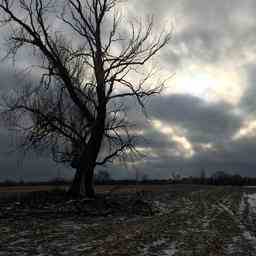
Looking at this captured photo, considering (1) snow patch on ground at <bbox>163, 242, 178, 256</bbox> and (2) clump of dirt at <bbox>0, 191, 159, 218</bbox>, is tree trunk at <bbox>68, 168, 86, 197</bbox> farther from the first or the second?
(1) snow patch on ground at <bbox>163, 242, 178, 256</bbox>

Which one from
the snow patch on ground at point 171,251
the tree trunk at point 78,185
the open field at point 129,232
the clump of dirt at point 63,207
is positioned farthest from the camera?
the tree trunk at point 78,185

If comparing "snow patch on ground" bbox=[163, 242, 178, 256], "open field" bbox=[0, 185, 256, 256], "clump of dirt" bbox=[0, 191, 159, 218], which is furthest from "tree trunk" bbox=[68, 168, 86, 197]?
"snow patch on ground" bbox=[163, 242, 178, 256]

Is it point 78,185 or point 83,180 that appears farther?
point 83,180

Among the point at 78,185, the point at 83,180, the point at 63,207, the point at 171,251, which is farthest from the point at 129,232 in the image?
the point at 83,180

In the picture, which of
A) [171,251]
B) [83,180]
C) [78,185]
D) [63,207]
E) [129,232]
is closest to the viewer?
[171,251]

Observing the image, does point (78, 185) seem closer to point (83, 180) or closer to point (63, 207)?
point (83, 180)

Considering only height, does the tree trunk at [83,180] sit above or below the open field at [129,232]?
above

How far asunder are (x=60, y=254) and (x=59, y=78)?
19581 millimetres

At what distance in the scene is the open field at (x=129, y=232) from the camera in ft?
45.4

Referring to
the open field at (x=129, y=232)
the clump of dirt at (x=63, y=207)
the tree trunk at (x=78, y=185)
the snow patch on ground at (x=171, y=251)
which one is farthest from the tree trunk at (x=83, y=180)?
the snow patch on ground at (x=171, y=251)

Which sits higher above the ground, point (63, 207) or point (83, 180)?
point (83, 180)

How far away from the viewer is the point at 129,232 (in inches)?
690

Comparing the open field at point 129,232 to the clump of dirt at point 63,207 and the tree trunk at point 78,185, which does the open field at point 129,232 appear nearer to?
the clump of dirt at point 63,207

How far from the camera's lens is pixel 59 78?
31.4 meters
